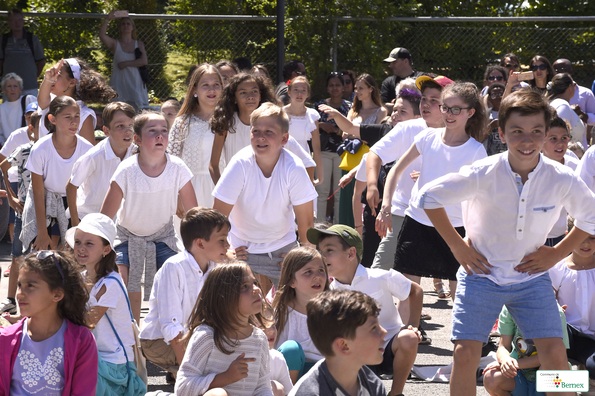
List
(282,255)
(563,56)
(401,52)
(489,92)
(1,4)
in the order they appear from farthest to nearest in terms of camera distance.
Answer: (1,4)
(563,56)
(401,52)
(489,92)
(282,255)

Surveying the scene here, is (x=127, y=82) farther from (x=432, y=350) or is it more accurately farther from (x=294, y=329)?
(x=294, y=329)

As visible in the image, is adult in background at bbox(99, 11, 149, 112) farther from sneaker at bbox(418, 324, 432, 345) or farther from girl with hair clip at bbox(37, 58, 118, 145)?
sneaker at bbox(418, 324, 432, 345)

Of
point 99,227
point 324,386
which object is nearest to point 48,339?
point 99,227

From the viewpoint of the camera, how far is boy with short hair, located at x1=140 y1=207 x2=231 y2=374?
163 inches

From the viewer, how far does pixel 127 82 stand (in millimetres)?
10352

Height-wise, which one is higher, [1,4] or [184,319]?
[1,4]

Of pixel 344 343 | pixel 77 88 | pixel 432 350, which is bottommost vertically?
pixel 432 350

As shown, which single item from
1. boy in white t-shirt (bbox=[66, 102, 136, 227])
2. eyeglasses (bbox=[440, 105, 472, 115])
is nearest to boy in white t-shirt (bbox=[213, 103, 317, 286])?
eyeglasses (bbox=[440, 105, 472, 115])

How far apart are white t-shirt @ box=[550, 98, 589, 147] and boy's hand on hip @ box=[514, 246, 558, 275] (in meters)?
4.49

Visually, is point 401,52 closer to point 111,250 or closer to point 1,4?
point 111,250

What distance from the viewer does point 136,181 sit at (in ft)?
16.1

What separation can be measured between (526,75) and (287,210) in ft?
11.9

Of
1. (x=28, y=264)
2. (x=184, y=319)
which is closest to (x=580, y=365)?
(x=184, y=319)

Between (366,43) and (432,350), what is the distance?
6858 mm
